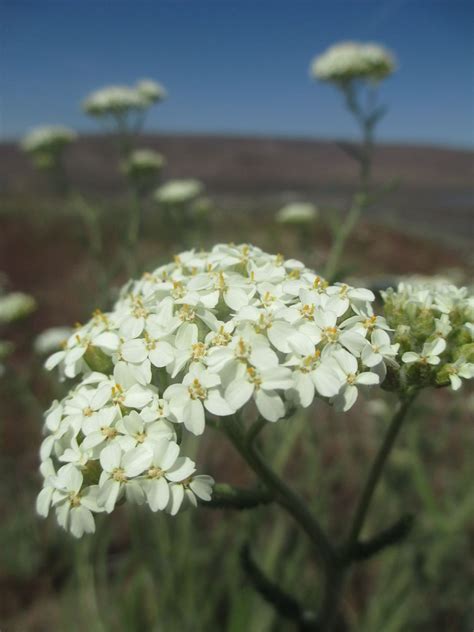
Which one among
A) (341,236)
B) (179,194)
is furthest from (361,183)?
(179,194)

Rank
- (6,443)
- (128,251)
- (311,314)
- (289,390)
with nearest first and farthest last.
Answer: (289,390) < (311,314) < (128,251) < (6,443)

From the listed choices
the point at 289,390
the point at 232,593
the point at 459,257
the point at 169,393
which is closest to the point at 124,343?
the point at 169,393

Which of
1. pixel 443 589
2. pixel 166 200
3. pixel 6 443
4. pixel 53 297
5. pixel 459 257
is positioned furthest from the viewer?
pixel 459 257

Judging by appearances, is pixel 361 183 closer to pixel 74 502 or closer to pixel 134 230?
pixel 134 230

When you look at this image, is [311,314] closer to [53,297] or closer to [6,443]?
[6,443]

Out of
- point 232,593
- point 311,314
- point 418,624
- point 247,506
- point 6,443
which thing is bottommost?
point 6,443

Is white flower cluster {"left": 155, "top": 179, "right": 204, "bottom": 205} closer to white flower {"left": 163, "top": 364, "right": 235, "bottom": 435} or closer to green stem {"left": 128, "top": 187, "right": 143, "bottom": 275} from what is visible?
green stem {"left": 128, "top": 187, "right": 143, "bottom": 275}

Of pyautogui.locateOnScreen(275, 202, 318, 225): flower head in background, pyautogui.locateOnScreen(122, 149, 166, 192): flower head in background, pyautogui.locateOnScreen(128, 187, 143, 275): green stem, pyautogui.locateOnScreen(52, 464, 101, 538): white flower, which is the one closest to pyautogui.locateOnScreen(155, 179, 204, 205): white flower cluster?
pyautogui.locateOnScreen(122, 149, 166, 192): flower head in background
